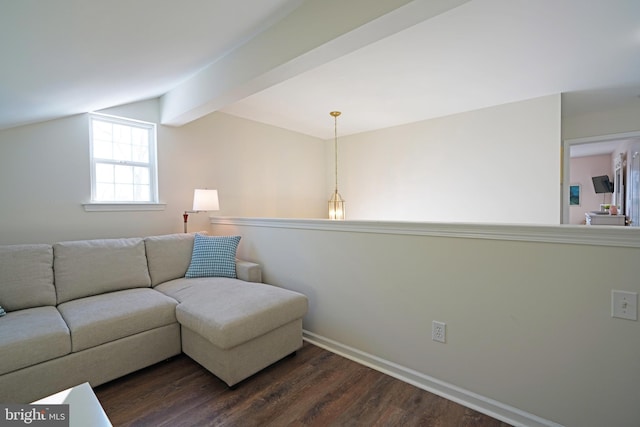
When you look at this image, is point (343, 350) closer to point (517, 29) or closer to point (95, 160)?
point (517, 29)

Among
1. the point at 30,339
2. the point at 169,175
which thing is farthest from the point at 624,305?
the point at 169,175

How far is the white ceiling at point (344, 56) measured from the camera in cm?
149

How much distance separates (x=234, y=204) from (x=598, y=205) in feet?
31.5

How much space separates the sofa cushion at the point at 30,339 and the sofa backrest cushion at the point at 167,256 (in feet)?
2.91

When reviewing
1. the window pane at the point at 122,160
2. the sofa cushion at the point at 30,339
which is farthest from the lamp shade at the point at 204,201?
the sofa cushion at the point at 30,339

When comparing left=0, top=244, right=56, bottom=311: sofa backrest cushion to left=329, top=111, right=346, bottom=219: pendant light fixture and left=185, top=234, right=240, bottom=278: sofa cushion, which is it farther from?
left=329, top=111, right=346, bottom=219: pendant light fixture

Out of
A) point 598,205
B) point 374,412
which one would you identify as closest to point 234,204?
point 374,412

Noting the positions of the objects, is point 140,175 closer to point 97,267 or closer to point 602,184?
point 97,267

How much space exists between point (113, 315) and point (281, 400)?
129 cm

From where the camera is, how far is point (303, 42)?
1.85 meters

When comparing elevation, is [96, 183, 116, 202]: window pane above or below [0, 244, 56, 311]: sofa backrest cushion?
above

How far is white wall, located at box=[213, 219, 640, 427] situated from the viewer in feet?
4.54

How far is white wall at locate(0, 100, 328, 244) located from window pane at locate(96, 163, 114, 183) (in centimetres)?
13

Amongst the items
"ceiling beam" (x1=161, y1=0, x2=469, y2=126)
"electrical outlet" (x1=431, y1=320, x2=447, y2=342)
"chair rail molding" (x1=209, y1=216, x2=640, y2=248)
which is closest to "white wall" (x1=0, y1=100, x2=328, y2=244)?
"ceiling beam" (x1=161, y1=0, x2=469, y2=126)
